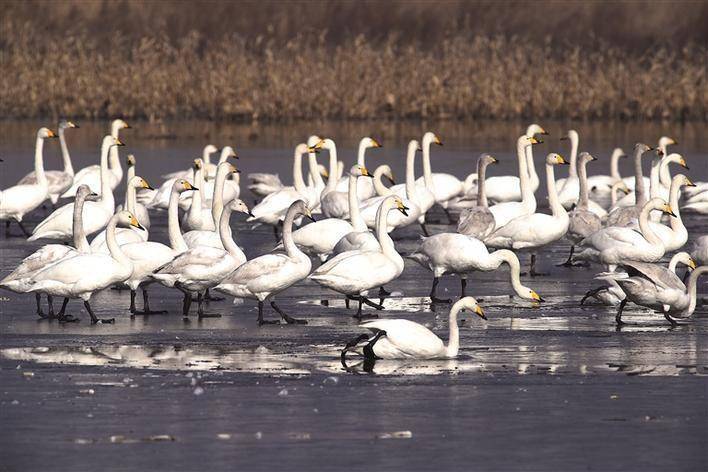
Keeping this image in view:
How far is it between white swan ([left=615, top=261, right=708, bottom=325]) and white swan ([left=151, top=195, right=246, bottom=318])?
3067mm

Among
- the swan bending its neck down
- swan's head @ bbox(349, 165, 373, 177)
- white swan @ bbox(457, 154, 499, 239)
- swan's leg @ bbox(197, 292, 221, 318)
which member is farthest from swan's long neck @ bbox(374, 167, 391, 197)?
the swan bending its neck down

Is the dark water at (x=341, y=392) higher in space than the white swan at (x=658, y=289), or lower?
lower

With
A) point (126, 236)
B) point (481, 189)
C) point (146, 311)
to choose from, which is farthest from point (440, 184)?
point (146, 311)

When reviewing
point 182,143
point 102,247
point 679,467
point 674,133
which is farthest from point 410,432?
point 674,133

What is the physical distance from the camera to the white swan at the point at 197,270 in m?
12.7

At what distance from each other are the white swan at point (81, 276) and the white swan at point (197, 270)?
42cm

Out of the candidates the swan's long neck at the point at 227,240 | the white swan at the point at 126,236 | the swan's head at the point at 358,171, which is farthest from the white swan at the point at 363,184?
the swan's long neck at the point at 227,240

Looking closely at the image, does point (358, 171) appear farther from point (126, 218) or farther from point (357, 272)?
point (357, 272)

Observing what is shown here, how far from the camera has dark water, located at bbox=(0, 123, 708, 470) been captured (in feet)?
26.4

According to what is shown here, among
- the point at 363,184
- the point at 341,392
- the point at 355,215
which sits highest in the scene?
the point at 363,184

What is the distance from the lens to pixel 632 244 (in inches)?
566

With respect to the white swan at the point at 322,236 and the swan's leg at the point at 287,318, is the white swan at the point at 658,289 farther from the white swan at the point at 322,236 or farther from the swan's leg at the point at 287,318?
the white swan at the point at 322,236

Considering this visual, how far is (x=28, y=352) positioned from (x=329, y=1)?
65.5 meters

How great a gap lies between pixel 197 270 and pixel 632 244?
404cm
